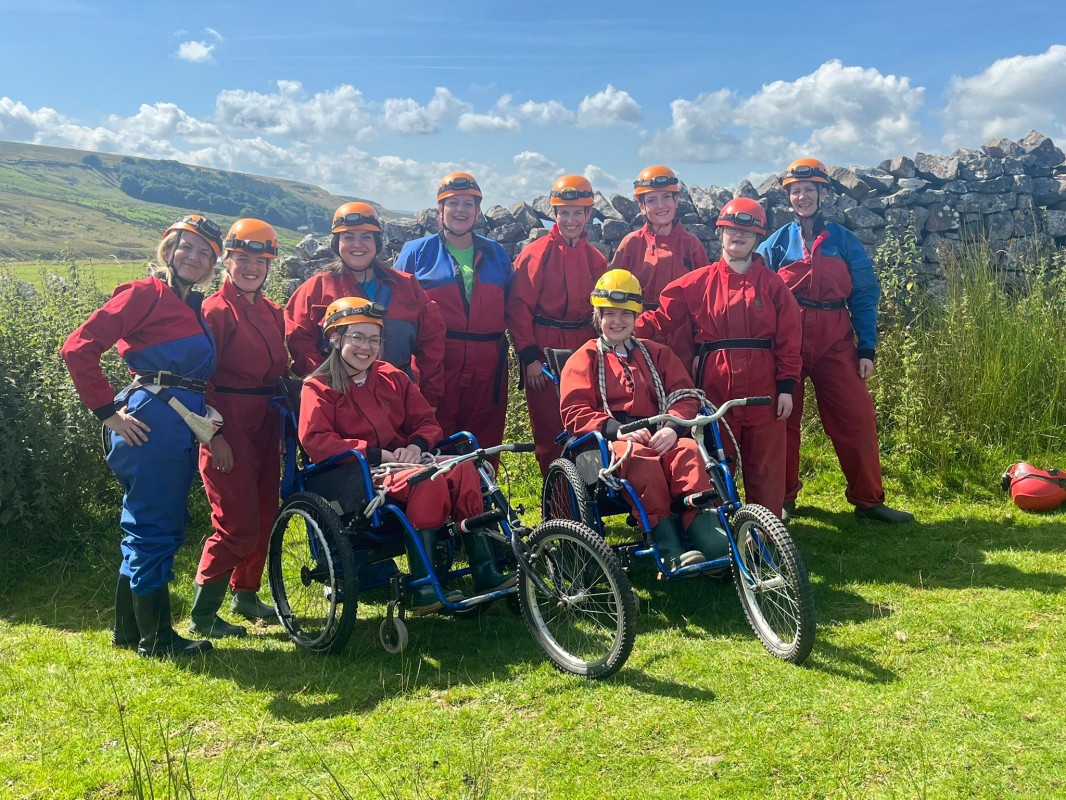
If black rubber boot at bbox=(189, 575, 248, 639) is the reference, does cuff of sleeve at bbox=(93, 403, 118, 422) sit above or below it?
above

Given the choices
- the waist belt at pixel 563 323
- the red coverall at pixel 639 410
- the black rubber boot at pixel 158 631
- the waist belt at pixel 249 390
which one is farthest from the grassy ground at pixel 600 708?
the waist belt at pixel 563 323

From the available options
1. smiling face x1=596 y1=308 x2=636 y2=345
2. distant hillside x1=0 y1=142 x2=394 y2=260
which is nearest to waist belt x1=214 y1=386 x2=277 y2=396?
smiling face x1=596 y1=308 x2=636 y2=345

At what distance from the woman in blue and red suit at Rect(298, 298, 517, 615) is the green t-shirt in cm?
128

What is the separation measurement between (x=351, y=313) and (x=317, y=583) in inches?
56.0

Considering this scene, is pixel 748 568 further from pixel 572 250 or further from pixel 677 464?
pixel 572 250

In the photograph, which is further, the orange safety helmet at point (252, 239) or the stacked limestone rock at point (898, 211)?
the stacked limestone rock at point (898, 211)

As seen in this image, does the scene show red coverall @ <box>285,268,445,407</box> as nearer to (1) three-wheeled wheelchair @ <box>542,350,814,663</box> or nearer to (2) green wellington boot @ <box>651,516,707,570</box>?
(1) three-wheeled wheelchair @ <box>542,350,814,663</box>

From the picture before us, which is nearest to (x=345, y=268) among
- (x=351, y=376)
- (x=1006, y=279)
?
(x=351, y=376)

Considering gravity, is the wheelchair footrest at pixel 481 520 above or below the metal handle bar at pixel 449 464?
below

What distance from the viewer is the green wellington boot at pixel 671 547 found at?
3908mm

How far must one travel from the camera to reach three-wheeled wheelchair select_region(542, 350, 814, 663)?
3514 millimetres

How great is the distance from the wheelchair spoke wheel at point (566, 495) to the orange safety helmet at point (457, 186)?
6.73ft

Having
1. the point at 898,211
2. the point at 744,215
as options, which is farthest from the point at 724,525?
A: the point at 898,211

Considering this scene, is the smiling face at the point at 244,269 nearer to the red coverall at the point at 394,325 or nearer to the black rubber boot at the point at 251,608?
the red coverall at the point at 394,325
